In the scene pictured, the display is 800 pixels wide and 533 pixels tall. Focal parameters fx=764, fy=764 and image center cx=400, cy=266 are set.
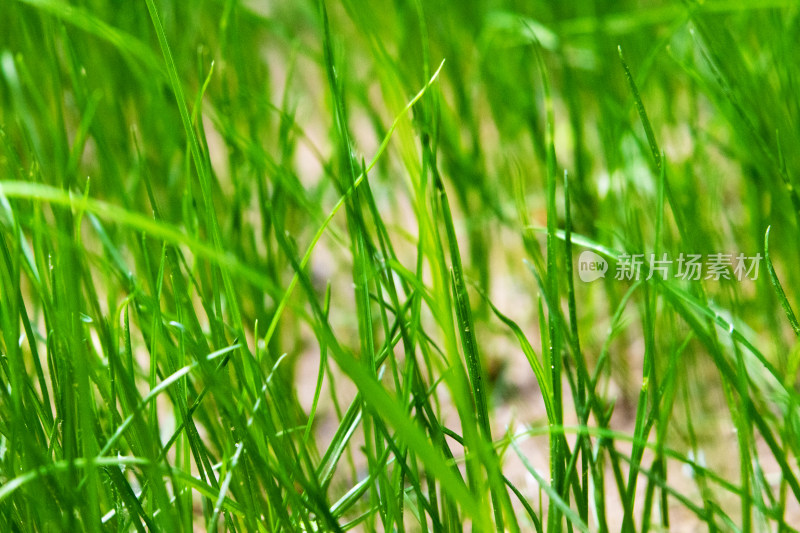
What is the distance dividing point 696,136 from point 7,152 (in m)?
0.56

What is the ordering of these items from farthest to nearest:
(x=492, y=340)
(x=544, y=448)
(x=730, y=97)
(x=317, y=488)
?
(x=492, y=340), (x=544, y=448), (x=730, y=97), (x=317, y=488)

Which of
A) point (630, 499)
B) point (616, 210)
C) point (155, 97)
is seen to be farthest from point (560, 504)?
point (155, 97)

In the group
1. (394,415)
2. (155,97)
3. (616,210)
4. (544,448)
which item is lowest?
(544,448)

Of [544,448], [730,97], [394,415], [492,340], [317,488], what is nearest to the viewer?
[394,415]

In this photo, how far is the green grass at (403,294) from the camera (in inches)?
16.2

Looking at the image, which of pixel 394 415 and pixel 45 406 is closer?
pixel 394 415

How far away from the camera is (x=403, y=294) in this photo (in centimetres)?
78

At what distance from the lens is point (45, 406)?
0.45m

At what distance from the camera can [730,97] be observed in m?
0.55

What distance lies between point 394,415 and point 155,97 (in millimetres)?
539

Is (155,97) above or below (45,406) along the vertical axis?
above

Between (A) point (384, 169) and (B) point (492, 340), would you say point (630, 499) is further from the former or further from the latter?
A: (A) point (384, 169)

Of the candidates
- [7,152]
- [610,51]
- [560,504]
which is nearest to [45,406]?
[7,152]

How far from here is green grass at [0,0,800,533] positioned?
0.41 m
